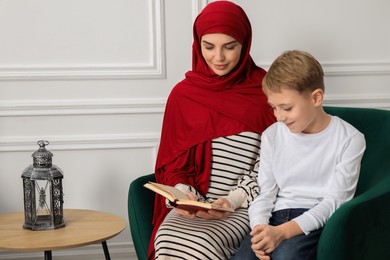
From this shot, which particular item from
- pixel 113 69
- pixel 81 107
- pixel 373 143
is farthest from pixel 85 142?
pixel 373 143

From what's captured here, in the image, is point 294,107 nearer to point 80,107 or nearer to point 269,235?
point 269,235

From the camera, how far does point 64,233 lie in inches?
91.4

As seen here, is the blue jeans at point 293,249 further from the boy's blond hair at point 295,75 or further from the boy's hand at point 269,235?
the boy's blond hair at point 295,75

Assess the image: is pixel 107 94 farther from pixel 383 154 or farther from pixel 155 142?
pixel 383 154

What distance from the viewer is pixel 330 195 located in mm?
2045

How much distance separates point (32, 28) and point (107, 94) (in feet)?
1.41

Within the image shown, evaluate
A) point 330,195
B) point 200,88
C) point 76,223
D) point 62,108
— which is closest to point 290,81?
point 330,195

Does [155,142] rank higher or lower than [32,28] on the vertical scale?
lower

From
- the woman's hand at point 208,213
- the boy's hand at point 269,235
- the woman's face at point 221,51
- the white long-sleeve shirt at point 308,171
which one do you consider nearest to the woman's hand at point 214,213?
the woman's hand at point 208,213

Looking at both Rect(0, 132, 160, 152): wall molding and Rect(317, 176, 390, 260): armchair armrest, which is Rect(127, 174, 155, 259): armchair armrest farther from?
Rect(317, 176, 390, 260): armchair armrest

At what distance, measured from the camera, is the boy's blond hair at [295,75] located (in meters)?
2.01

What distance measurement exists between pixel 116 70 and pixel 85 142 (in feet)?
1.15

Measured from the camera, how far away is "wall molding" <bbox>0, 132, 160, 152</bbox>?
2871 millimetres

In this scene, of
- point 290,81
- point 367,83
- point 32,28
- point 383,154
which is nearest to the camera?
point 290,81
